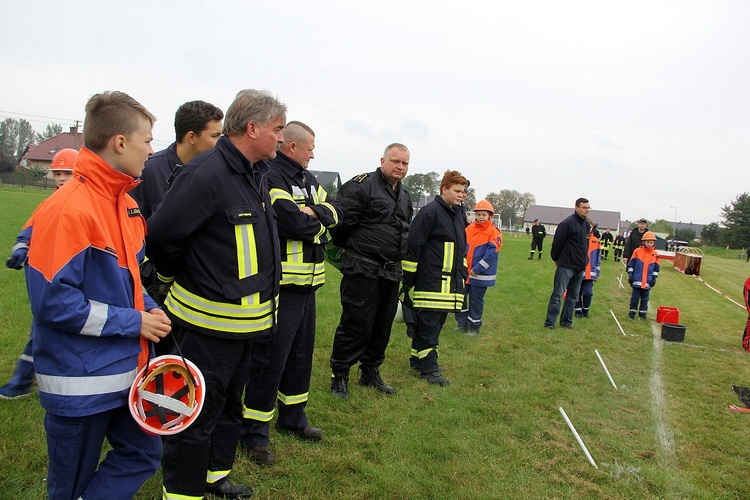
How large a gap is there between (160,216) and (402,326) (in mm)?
6084

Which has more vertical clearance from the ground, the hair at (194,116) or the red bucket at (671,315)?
the hair at (194,116)

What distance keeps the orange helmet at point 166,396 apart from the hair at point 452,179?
418cm


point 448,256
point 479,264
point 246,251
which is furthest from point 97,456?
point 479,264

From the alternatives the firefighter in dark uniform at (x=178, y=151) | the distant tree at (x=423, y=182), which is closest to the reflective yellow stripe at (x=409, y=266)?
the firefighter in dark uniform at (x=178, y=151)

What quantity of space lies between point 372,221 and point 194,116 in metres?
1.99

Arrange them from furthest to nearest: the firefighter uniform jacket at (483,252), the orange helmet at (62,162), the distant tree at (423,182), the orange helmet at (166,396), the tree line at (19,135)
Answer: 1. the tree line at (19,135)
2. the distant tree at (423,182)
3. the firefighter uniform jacket at (483,252)
4. the orange helmet at (62,162)
5. the orange helmet at (166,396)

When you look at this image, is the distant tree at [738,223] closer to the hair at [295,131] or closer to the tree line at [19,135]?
the hair at [295,131]

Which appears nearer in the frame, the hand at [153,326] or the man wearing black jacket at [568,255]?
the hand at [153,326]

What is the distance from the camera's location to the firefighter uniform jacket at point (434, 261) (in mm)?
5613

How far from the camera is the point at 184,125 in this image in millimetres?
3504

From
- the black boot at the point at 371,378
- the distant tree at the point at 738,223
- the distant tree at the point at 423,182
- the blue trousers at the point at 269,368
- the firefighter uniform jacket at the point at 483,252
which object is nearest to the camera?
the blue trousers at the point at 269,368

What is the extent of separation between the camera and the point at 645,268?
10539 millimetres

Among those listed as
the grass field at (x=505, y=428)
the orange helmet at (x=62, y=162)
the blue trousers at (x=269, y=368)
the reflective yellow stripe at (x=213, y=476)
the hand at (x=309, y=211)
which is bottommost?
the grass field at (x=505, y=428)

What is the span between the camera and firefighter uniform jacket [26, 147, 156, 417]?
1.87 meters
